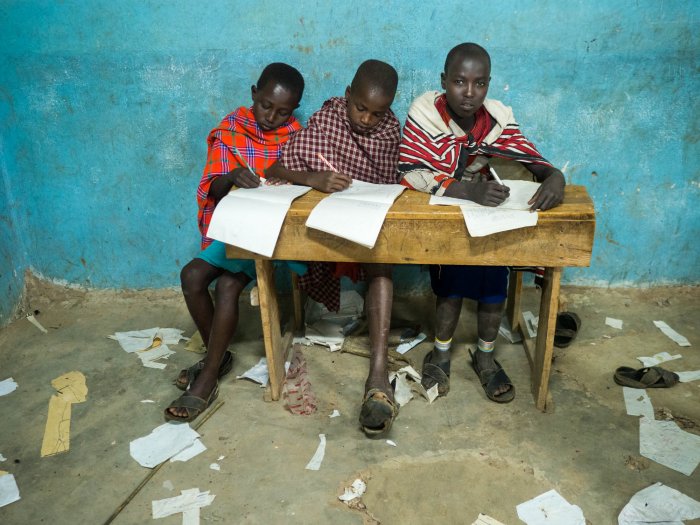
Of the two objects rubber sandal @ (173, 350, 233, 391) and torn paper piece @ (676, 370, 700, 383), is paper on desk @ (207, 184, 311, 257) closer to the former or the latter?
rubber sandal @ (173, 350, 233, 391)

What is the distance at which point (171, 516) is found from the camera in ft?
6.48

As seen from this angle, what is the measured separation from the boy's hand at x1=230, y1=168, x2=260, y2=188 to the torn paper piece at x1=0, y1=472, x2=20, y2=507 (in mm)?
1405

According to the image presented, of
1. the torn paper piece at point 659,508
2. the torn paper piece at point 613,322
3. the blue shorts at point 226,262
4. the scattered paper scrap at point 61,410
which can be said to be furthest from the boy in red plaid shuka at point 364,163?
the torn paper piece at point 613,322

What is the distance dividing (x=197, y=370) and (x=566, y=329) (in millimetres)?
1855

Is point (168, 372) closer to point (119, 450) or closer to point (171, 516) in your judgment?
point (119, 450)

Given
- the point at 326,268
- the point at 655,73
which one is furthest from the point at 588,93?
the point at 326,268

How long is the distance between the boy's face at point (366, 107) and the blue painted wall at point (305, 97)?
0.52 m

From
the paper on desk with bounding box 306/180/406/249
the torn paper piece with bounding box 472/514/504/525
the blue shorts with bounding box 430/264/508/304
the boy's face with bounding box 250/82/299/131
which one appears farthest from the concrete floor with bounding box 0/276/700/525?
the boy's face with bounding box 250/82/299/131

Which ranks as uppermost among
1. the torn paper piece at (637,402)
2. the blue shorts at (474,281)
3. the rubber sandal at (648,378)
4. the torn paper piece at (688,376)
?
the blue shorts at (474,281)

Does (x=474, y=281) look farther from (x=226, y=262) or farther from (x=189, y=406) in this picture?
(x=189, y=406)

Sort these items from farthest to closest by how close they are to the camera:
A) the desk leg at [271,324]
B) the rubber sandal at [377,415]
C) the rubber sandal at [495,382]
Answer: the rubber sandal at [495,382] < the desk leg at [271,324] < the rubber sandal at [377,415]

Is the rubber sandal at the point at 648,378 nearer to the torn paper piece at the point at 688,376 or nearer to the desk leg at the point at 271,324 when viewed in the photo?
the torn paper piece at the point at 688,376

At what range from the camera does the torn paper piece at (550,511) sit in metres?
1.92

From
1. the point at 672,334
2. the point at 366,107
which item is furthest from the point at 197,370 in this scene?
the point at 672,334
